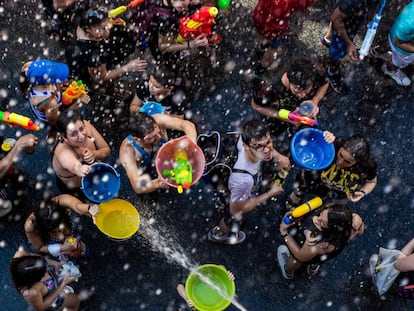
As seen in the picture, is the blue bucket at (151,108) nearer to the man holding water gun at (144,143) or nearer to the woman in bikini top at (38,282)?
the man holding water gun at (144,143)

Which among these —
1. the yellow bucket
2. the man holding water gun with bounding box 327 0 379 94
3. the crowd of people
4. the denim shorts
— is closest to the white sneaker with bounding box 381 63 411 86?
the denim shorts

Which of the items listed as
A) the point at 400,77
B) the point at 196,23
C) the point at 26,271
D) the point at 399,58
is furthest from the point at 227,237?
the point at 400,77

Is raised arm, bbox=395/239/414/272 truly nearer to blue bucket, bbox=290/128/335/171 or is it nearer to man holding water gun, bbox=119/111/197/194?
blue bucket, bbox=290/128/335/171

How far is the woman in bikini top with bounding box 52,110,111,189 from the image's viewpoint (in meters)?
4.64

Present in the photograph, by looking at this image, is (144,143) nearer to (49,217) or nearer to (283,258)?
(49,217)

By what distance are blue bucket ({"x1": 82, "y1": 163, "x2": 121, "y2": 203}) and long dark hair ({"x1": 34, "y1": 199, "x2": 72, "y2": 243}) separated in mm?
326

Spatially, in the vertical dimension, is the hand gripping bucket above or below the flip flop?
above

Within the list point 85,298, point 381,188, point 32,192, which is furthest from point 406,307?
point 32,192

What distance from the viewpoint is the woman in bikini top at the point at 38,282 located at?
171 inches

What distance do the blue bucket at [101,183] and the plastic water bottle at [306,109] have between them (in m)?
1.99

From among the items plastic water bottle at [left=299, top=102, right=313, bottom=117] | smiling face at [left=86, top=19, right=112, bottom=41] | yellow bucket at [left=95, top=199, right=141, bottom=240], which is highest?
smiling face at [left=86, top=19, right=112, bottom=41]

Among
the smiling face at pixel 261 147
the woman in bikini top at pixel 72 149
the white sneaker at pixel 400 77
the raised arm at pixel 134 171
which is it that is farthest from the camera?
the white sneaker at pixel 400 77

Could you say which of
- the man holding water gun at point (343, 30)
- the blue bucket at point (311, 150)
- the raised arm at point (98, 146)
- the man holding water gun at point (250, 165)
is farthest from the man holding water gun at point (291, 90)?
the raised arm at point (98, 146)

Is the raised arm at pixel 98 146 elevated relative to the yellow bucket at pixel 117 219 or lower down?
elevated
